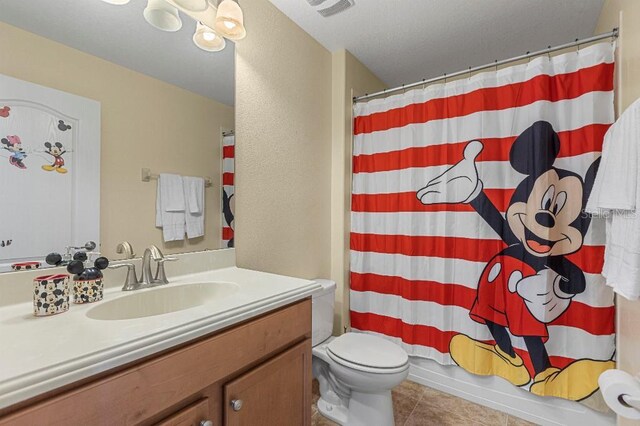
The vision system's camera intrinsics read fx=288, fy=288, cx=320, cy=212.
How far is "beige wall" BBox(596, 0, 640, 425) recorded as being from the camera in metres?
1.12

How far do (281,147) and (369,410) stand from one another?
4.85 feet

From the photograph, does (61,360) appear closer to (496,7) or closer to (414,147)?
(414,147)

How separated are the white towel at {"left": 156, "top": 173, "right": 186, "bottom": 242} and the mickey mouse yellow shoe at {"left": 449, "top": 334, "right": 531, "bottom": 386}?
5.50 ft

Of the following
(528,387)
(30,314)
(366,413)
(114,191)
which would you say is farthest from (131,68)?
(528,387)

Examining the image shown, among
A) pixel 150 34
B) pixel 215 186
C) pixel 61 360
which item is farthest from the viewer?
pixel 215 186

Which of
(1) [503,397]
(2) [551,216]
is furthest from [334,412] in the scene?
(2) [551,216]

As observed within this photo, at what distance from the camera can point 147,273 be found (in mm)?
1082

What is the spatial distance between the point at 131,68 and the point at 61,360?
3.36 feet

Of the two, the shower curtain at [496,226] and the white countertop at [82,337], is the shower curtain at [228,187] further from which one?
the shower curtain at [496,226]

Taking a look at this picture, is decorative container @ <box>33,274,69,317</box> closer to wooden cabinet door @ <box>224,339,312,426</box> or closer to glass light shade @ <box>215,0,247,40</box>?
wooden cabinet door @ <box>224,339,312,426</box>

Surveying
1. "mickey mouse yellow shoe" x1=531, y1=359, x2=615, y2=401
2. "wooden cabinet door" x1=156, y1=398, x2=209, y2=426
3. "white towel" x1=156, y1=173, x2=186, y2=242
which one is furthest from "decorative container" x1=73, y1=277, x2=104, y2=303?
"mickey mouse yellow shoe" x1=531, y1=359, x2=615, y2=401

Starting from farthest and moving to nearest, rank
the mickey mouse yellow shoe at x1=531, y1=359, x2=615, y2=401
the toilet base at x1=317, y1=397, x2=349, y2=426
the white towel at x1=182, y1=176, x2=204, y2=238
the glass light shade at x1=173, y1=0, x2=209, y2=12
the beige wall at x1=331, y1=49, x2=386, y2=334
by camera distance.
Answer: the beige wall at x1=331, y1=49, x2=386, y2=334
the toilet base at x1=317, y1=397, x2=349, y2=426
the mickey mouse yellow shoe at x1=531, y1=359, x2=615, y2=401
the white towel at x1=182, y1=176, x2=204, y2=238
the glass light shade at x1=173, y1=0, x2=209, y2=12

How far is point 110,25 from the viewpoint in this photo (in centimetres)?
105

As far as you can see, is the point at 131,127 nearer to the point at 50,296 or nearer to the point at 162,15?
the point at 162,15
